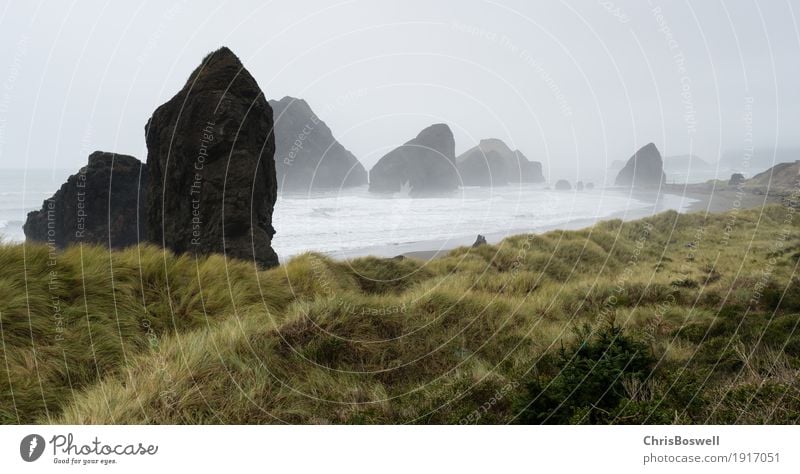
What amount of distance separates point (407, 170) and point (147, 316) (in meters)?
56.2

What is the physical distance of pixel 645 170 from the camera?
111500 millimetres

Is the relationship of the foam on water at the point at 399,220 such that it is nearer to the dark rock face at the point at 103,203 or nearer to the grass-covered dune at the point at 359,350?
the dark rock face at the point at 103,203

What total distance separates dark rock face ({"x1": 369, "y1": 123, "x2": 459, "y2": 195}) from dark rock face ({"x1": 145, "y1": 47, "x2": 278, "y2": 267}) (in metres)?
43.6

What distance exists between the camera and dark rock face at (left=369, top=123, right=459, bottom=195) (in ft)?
198

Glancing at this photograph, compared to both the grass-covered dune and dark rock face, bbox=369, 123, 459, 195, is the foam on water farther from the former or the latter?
the grass-covered dune

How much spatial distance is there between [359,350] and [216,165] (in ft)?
35.1

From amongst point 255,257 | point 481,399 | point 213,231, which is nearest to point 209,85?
point 213,231

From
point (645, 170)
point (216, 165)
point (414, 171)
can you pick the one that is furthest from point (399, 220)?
point (645, 170)

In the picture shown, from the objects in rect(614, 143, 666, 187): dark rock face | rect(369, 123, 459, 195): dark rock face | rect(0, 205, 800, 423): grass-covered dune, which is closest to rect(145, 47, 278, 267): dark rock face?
rect(0, 205, 800, 423): grass-covered dune

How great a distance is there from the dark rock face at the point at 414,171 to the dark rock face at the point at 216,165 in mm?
43577

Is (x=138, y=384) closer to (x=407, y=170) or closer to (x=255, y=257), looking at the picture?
(x=255, y=257)

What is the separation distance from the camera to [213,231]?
14.0 m

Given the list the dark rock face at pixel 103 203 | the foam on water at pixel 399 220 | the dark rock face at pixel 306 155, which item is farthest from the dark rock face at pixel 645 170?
the dark rock face at pixel 103 203

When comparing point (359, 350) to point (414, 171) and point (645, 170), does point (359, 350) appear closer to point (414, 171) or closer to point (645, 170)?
point (414, 171)
